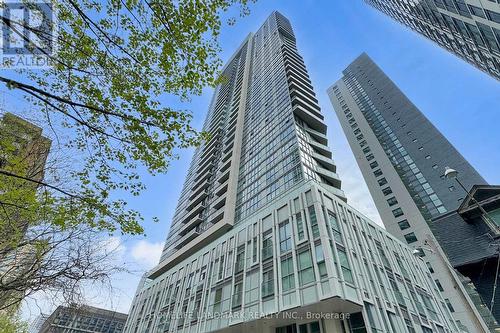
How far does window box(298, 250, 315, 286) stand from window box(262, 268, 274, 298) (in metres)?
2.41

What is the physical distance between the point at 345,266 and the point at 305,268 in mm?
2562

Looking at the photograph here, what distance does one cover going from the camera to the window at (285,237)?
17.6 meters

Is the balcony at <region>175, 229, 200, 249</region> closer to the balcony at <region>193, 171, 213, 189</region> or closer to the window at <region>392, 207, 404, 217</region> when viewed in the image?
the balcony at <region>193, 171, 213, 189</region>

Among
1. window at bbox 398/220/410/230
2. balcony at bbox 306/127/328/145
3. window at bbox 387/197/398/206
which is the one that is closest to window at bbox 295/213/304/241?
balcony at bbox 306/127/328/145

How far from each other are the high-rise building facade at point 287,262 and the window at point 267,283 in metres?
0.07

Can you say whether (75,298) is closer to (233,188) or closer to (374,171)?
(233,188)

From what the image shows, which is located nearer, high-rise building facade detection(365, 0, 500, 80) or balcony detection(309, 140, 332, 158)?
high-rise building facade detection(365, 0, 500, 80)

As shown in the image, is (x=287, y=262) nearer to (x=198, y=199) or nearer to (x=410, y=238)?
(x=198, y=199)

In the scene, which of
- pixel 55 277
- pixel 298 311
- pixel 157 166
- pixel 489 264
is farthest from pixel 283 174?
pixel 55 277

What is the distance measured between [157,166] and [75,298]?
3737mm

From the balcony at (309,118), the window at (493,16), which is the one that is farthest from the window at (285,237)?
the window at (493,16)

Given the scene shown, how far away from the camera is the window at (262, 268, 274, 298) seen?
16.1 metres

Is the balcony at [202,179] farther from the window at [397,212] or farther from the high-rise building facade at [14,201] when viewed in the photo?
the high-rise building facade at [14,201]

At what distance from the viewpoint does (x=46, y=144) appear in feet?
23.5
